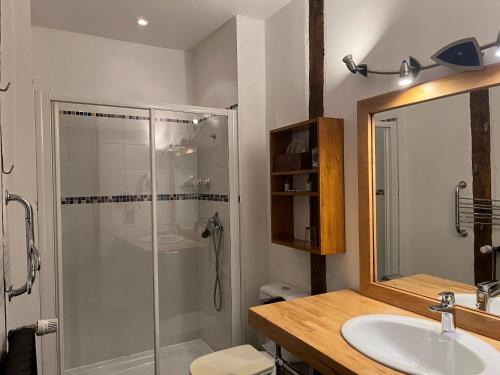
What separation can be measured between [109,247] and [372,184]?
1985mm

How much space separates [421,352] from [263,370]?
81 cm

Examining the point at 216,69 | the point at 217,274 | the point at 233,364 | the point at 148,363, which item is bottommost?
the point at 148,363

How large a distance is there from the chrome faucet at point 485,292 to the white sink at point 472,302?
0.05 ft

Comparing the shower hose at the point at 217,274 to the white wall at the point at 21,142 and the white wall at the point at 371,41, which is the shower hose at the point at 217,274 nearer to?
the white wall at the point at 371,41

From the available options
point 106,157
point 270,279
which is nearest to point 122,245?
point 106,157

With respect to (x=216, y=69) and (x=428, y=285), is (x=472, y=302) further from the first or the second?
(x=216, y=69)

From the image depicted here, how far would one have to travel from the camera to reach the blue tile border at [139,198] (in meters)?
2.62

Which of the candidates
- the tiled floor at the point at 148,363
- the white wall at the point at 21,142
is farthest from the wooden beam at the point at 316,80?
the white wall at the point at 21,142

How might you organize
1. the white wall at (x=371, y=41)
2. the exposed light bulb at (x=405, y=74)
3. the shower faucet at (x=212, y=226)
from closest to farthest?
1. the white wall at (x=371, y=41)
2. the exposed light bulb at (x=405, y=74)
3. the shower faucet at (x=212, y=226)

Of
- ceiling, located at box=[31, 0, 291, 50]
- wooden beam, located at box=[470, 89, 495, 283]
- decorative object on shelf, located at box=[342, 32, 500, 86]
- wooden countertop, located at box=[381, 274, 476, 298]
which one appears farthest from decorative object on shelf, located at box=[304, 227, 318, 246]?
ceiling, located at box=[31, 0, 291, 50]

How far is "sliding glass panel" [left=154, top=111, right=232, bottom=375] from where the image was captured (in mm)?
2789

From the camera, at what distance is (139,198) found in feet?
8.94

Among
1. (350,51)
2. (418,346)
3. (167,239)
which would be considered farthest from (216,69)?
(418,346)

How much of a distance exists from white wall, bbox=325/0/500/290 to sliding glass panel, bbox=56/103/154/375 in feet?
4.36
